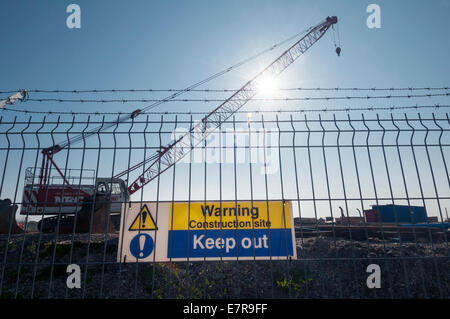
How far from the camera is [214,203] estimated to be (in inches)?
198

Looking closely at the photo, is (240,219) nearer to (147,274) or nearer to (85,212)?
(147,274)

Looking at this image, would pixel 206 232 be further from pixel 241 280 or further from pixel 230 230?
pixel 241 280

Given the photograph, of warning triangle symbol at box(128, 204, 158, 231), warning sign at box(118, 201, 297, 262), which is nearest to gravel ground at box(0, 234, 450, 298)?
warning sign at box(118, 201, 297, 262)

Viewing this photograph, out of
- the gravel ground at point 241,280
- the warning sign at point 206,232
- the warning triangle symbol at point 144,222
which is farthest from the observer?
the gravel ground at point 241,280

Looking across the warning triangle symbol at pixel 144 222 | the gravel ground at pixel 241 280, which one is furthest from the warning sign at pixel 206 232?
the gravel ground at pixel 241 280

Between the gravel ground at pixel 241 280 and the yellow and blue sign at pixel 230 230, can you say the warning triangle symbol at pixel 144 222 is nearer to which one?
the yellow and blue sign at pixel 230 230

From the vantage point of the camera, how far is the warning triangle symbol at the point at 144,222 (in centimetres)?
494

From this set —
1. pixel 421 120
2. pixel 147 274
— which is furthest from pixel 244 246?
pixel 421 120

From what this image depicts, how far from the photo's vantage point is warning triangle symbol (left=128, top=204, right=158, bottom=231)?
16.2 feet

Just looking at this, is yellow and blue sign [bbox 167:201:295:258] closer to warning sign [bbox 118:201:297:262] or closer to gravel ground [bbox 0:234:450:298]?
warning sign [bbox 118:201:297:262]

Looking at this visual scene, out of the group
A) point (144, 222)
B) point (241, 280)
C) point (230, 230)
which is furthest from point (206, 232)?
point (241, 280)
